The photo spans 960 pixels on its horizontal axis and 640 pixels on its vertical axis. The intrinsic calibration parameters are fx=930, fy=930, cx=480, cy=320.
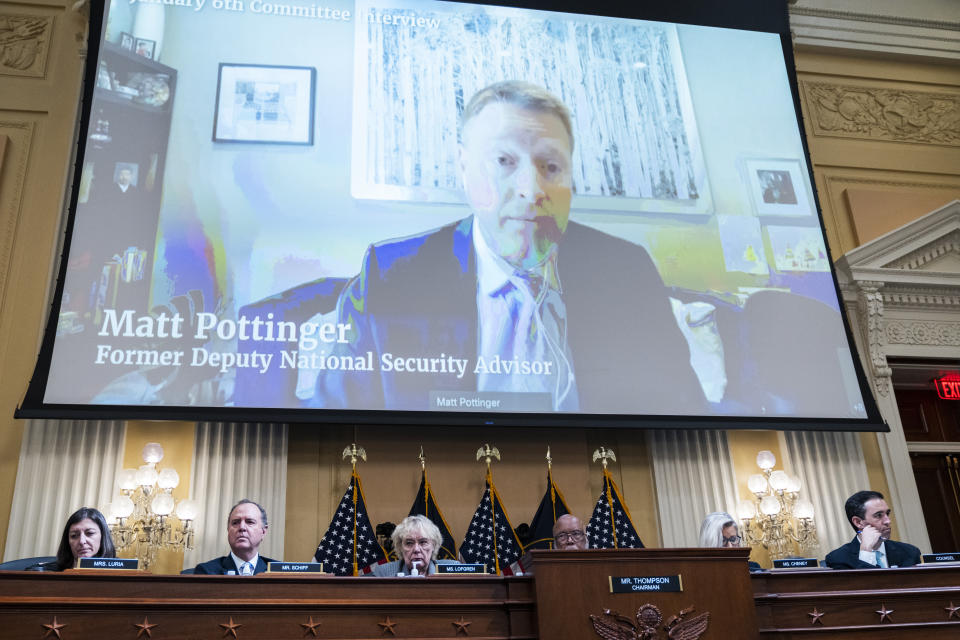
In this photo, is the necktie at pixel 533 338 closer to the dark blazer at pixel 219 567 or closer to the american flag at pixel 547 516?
the american flag at pixel 547 516

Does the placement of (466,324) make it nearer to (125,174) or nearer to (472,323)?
(472,323)

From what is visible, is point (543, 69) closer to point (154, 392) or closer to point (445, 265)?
point (445, 265)

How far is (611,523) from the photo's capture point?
6.14m

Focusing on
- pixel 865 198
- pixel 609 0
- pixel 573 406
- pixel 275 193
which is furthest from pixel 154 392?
pixel 865 198

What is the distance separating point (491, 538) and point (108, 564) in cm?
298

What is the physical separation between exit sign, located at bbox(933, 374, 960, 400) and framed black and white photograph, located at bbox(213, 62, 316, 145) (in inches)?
213

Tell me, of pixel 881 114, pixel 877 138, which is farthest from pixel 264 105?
pixel 881 114

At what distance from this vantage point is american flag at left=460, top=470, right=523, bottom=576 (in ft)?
19.4

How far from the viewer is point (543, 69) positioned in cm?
705

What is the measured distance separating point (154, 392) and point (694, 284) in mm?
3686

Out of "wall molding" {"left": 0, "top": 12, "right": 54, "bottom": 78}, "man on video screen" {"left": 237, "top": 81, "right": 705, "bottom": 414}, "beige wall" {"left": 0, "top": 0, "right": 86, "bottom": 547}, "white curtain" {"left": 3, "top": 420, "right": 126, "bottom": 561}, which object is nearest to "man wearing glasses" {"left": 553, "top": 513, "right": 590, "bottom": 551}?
"man on video screen" {"left": 237, "top": 81, "right": 705, "bottom": 414}

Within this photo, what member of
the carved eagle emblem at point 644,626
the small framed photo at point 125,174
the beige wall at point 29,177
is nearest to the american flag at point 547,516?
the carved eagle emblem at point 644,626

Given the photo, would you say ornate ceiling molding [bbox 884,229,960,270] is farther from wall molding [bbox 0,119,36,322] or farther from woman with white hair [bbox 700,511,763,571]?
wall molding [bbox 0,119,36,322]

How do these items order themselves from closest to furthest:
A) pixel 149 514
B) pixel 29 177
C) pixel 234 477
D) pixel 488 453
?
pixel 149 514 → pixel 234 477 → pixel 488 453 → pixel 29 177
